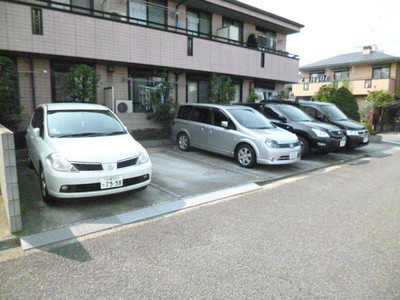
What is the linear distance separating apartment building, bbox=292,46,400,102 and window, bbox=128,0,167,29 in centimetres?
1730

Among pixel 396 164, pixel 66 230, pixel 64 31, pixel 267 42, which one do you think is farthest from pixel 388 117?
pixel 66 230

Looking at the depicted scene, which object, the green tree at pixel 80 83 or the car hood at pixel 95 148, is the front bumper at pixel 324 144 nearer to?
the car hood at pixel 95 148

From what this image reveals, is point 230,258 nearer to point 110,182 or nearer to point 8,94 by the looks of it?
point 110,182

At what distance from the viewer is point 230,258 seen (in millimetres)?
3105

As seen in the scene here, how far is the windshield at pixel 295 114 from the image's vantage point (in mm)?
9430

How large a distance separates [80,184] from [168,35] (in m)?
8.62

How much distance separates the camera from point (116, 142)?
16.2 feet

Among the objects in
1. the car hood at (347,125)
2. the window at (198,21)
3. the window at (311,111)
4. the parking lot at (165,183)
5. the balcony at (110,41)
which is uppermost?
the window at (198,21)

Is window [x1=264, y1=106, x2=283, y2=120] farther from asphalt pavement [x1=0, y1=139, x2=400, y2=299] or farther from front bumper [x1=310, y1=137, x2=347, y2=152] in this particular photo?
asphalt pavement [x1=0, y1=139, x2=400, y2=299]

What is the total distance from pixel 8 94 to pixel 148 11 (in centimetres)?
696

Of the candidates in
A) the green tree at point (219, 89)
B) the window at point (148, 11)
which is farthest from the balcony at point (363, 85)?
the window at point (148, 11)

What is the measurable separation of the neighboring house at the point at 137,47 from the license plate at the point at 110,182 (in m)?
6.29

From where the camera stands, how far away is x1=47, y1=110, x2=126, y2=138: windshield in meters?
5.04

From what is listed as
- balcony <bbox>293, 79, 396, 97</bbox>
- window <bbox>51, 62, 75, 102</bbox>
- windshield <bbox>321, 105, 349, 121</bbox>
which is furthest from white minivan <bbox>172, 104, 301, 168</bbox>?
balcony <bbox>293, 79, 396, 97</bbox>
